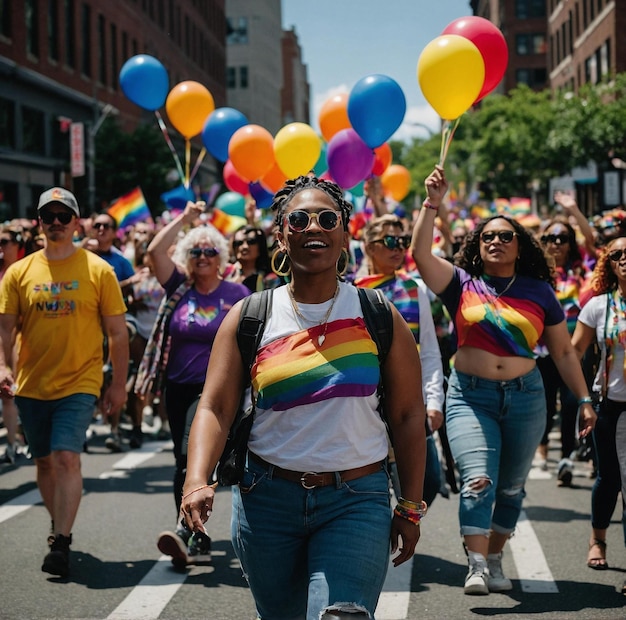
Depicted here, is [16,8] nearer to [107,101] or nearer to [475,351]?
[107,101]

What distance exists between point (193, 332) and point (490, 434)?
189 cm

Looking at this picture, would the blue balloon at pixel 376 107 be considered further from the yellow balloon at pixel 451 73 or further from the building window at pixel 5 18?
the building window at pixel 5 18

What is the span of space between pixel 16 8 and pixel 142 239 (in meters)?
22.5

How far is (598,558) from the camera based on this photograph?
6.53 meters

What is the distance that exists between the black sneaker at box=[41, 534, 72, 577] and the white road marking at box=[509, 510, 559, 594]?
2563mm

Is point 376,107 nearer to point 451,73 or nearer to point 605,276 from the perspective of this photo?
point 451,73

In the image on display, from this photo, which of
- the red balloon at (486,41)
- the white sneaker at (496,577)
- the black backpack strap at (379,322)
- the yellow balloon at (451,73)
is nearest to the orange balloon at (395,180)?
the red balloon at (486,41)

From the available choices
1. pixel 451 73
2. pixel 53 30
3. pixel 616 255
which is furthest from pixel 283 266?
pixel 53 30

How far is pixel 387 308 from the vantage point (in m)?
3.76

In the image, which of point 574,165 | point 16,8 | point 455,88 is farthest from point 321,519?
point 574,165

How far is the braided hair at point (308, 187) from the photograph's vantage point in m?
3.85

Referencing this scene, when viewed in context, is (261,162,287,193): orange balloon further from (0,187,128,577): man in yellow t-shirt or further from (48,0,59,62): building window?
(48,0,59,62): building window

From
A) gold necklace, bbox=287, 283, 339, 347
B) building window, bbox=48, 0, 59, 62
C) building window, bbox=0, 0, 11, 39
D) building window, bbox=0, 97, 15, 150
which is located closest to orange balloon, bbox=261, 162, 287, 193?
gold necklace, bbox=287, 283, 339, 347

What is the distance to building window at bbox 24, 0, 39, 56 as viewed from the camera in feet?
111
